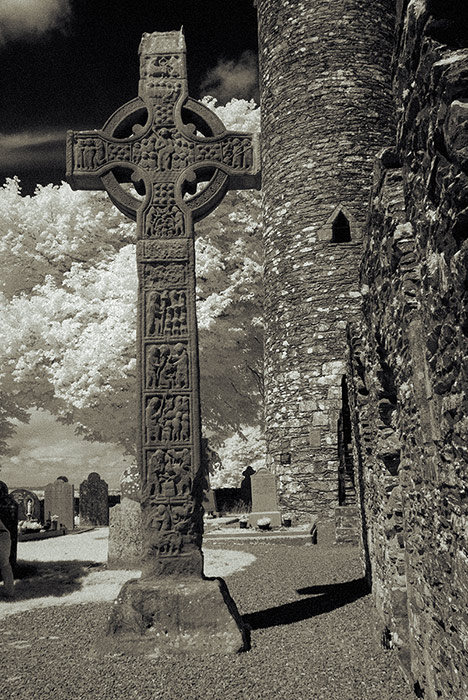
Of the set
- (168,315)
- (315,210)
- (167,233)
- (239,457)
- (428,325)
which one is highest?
(315,210)

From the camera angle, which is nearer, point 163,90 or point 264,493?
point 163,90

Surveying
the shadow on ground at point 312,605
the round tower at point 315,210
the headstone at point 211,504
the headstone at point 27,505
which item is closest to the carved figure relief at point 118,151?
the shadow on ground at point 312,605

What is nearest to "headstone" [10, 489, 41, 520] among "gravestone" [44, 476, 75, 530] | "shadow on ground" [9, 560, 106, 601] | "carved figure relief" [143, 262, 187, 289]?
"gravestone" [44, 476, 75, 530]

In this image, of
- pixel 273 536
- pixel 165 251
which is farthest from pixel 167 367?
pixel 273 536

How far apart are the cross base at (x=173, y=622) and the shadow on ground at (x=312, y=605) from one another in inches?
23.1

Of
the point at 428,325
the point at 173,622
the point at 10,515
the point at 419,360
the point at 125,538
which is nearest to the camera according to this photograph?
the point at 428,325

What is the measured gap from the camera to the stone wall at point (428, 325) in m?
1.92

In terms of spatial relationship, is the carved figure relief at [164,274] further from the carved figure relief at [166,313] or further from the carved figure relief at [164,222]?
the carved figure relief at [164,222]

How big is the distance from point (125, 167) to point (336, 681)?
4.01 metres

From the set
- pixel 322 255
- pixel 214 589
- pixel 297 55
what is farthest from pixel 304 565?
pixel 297 55

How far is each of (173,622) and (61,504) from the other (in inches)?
422

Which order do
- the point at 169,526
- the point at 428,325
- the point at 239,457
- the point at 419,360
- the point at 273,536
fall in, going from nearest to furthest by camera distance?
the point at 428,325, the point at 419,360, the point at 169,526, the point at 273,536, the point at 239,457

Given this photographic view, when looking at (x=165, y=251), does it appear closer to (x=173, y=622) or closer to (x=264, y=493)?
(x=173, y=622)

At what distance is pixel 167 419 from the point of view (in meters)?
4.53
